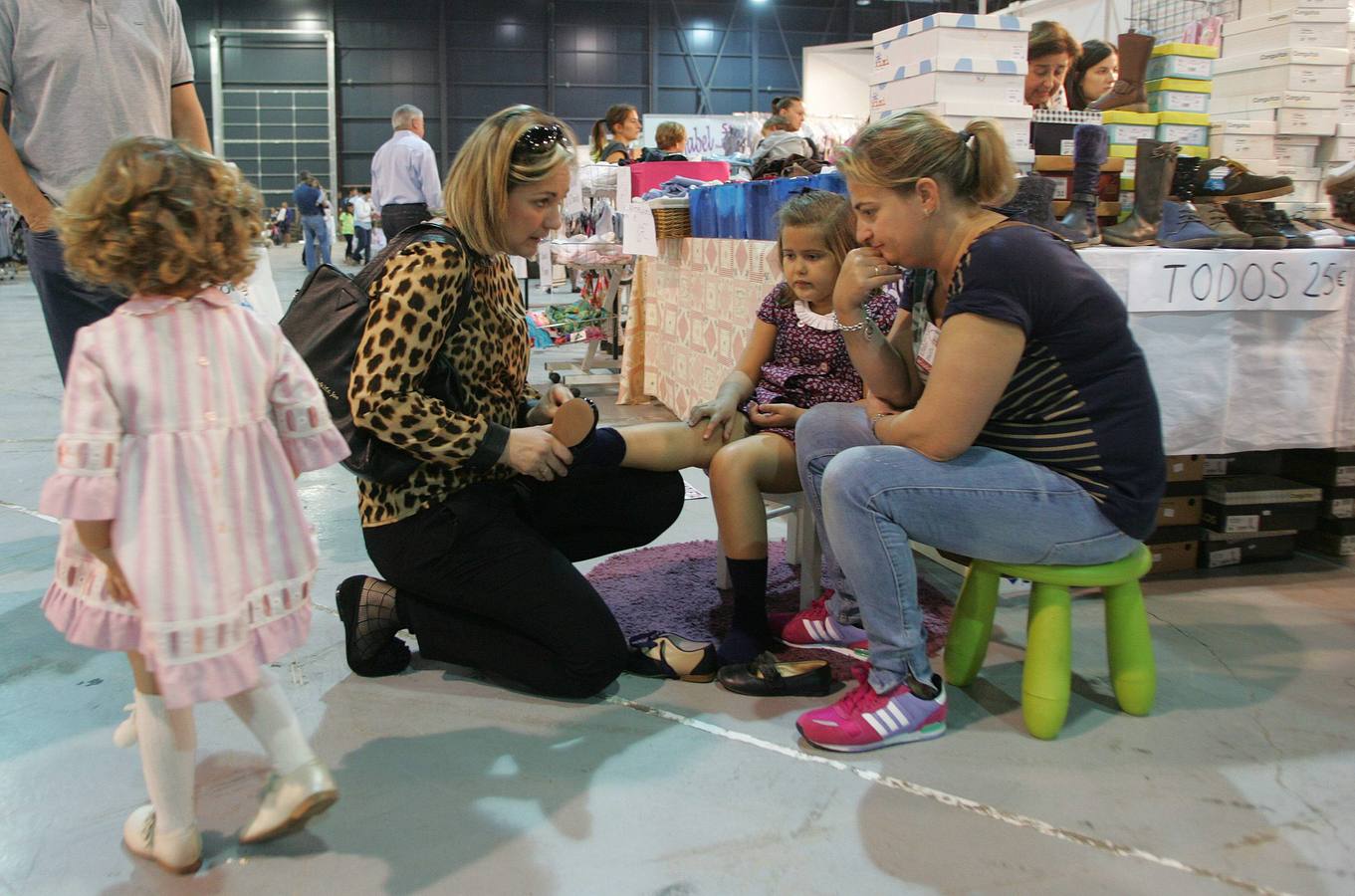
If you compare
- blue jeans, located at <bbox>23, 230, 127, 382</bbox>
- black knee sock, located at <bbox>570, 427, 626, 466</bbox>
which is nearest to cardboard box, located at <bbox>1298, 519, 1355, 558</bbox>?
black knee sock, located at <bbox>570, 427, 626, 466</bbox>

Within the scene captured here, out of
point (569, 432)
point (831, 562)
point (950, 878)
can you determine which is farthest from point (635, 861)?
point (831, 562)

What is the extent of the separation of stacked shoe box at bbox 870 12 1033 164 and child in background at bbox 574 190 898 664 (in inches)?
31.5

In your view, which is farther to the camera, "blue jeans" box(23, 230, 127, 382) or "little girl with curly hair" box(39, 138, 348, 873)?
"blue jeans" box(23, 230, 127, 382)

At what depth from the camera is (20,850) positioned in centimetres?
147

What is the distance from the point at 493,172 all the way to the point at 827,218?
0.72 m

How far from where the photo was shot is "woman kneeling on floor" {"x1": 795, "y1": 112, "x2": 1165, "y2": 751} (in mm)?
1658

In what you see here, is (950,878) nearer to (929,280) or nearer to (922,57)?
(929,280)

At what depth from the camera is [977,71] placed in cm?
273

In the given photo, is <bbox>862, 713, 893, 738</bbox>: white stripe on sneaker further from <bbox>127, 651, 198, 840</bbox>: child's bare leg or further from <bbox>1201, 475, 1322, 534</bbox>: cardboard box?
<bbox>1201, 475, 1322, 534</bbox>: cardboard box

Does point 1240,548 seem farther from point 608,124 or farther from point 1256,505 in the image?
point 608,124

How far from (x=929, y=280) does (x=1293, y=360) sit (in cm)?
117

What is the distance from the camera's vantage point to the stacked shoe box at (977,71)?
2725mm

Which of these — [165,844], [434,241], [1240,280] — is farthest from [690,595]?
[1240,280]

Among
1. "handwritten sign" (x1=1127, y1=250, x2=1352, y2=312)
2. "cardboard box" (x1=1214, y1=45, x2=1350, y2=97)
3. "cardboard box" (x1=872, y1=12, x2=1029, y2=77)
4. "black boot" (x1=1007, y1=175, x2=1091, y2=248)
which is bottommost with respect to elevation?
"handwritten sign" (x1=1127, y1=250, x2=1352, y2=312)
